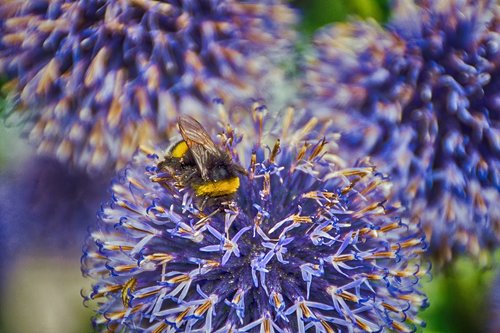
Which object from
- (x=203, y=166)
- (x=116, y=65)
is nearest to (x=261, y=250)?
(x=203, y=166)

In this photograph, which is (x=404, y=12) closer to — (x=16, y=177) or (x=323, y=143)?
(x=323, y=143)

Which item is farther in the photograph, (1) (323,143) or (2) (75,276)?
(2) (75,276)

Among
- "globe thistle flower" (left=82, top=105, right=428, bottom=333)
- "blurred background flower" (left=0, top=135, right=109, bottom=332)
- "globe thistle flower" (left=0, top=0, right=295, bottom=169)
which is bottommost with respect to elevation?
"blurred background flower" (left=0, top=135, right=109, bottom=332)

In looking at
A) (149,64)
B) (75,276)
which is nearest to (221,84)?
(149,64)

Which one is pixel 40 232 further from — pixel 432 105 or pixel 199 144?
pixel 432 105

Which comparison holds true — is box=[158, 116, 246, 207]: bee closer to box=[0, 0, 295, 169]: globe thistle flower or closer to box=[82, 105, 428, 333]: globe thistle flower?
box=[82, 105, 428, 333]: globe thistle flower

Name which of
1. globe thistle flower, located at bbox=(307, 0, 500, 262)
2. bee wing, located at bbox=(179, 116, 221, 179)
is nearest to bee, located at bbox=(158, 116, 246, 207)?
bee wing, located at bbox=(179, 116, 221, 179)

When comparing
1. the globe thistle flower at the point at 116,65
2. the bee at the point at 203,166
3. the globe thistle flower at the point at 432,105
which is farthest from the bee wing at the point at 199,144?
the globe thistle flower at the point at 432,105

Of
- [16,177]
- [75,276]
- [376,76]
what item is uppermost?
[376,76]

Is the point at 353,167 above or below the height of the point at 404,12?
below
